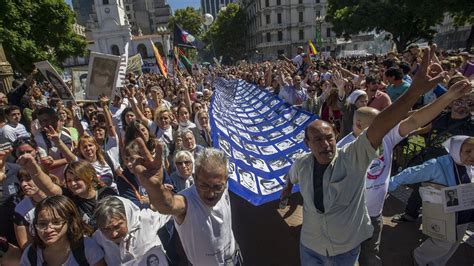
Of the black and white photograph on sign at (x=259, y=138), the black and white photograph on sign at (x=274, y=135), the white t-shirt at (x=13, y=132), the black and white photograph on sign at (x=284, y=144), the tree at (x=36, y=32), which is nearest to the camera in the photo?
the white t-shirt at (x=13, y=132)

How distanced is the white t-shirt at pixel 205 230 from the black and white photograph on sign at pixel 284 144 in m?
3.32

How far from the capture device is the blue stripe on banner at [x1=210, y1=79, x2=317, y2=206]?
394 cm

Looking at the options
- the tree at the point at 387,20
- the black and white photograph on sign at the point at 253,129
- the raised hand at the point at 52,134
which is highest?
the tree at the point at 387,20

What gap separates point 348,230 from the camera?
7.54 ft

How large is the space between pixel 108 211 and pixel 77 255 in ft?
1.21

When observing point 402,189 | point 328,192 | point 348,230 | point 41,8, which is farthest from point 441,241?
point 41,8

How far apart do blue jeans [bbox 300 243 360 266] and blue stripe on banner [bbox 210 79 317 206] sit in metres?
1.22

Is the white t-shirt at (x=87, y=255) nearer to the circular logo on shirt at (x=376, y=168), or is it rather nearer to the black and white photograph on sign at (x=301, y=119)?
the circular logo on shirt at (x=376, y=168)

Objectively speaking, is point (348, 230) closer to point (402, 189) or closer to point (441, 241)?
point (441, 241)

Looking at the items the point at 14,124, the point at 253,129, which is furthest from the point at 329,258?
the point at 14,124

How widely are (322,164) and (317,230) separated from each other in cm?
52

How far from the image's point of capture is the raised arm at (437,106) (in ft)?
6.38

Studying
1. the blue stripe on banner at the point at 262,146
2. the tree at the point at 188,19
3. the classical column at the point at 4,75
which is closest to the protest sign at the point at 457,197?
the blue stripe on banner at the point at 262,146

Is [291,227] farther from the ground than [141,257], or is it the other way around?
[141,257]
